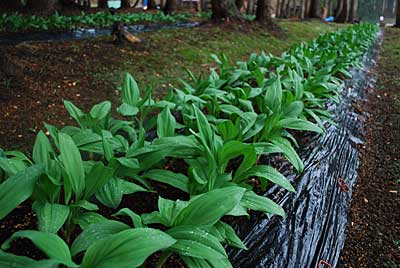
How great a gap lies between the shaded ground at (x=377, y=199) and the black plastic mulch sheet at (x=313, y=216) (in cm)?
9

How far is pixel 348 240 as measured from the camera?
2.27 meters

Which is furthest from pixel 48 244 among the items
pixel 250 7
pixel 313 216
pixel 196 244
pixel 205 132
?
pixel 250 7

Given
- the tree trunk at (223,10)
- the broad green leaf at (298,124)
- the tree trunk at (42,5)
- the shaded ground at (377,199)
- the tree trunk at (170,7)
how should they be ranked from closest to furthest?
the broad green leaf at (298,124) → the shaded ground at (377,199) → the tree trunk at (223,10) → the tree trunk at (42,5) → the tree trunk at (170,7)

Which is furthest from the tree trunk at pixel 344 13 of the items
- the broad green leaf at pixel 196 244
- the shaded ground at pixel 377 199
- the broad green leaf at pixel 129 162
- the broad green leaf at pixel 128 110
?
the broad green leaf at pixel 196 244

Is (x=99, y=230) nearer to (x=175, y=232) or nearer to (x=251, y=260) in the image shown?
(x=175, y=232)

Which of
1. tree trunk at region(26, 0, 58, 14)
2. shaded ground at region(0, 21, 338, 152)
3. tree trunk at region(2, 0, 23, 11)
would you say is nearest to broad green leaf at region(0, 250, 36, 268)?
shaded ground at region(0, 21, 338, 152)

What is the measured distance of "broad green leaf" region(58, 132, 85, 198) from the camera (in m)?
1.30

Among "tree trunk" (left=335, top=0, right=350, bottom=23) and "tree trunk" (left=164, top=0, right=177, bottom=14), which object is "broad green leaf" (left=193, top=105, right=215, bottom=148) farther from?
"tree trunk" (left=335, top=0, right=350, bottom=23)

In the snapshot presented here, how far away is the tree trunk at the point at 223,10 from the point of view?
8.90 m

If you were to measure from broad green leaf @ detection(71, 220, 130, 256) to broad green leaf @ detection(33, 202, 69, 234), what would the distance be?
0.08m

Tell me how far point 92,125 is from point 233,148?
790 millimetres

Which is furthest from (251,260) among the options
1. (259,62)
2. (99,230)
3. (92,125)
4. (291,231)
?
(259,62)

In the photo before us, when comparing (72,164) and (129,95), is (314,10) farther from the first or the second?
(72,164)

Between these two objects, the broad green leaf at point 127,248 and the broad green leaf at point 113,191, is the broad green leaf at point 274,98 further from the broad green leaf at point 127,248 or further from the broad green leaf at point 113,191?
the broad green leaf at point 127,248
